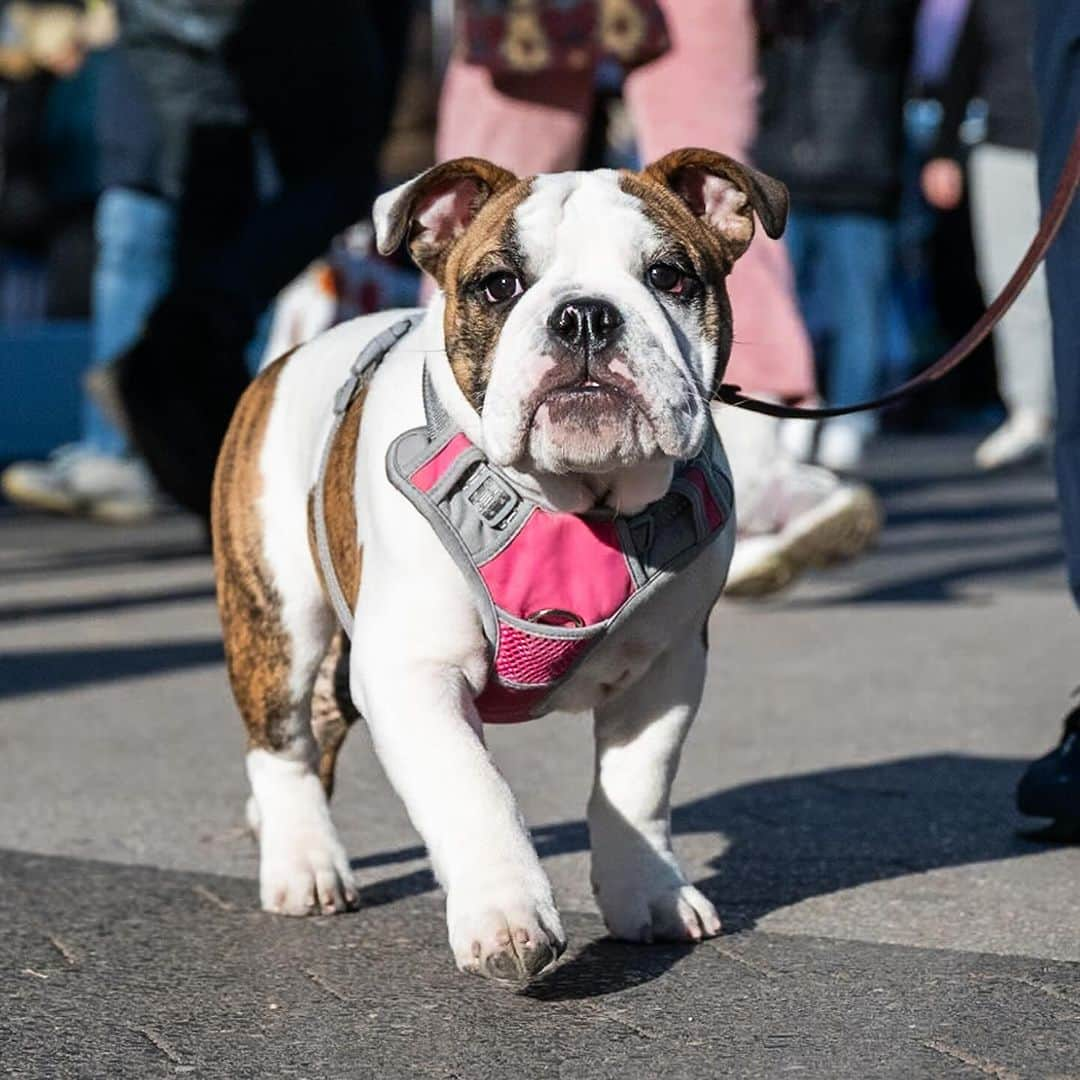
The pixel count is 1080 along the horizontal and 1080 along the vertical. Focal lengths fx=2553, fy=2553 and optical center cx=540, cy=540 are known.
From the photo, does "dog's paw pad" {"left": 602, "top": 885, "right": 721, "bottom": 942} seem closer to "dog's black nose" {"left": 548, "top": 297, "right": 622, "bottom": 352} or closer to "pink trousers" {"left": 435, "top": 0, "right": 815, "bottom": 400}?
"dog's black nose" {"left": 548, "top": 297, "right": 622, "bottom": 352}

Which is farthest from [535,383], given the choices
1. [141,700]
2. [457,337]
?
[141,700]

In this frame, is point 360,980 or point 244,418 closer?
point 360,980

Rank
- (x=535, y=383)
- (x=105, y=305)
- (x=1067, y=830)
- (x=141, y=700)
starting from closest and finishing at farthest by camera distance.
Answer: (x=535, y=383) → (x=1067, y=830) → (x=141, y=700) → (x=105, y=305)

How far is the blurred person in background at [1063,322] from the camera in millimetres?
3988

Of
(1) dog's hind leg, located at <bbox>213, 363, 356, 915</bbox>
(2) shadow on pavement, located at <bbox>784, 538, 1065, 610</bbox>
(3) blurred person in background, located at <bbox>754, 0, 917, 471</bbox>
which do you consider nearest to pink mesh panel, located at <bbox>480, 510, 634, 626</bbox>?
(1) dog's hind leg, located at <bbox>213, 363, 356, 915</bbox>

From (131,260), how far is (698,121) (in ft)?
7.96

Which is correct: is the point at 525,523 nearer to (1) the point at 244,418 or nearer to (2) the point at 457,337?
(2) the point at 457,337

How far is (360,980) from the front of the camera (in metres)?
3.25

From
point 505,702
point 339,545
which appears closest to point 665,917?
point 505,702

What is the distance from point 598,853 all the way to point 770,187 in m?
0.93

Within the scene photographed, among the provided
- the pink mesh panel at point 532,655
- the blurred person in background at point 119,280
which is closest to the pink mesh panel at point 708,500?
the pink mesh panel at point 532,655

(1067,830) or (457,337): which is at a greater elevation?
(457,337)

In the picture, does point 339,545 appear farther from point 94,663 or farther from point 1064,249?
point 94,663

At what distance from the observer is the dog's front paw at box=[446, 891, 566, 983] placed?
2957 millimetres
